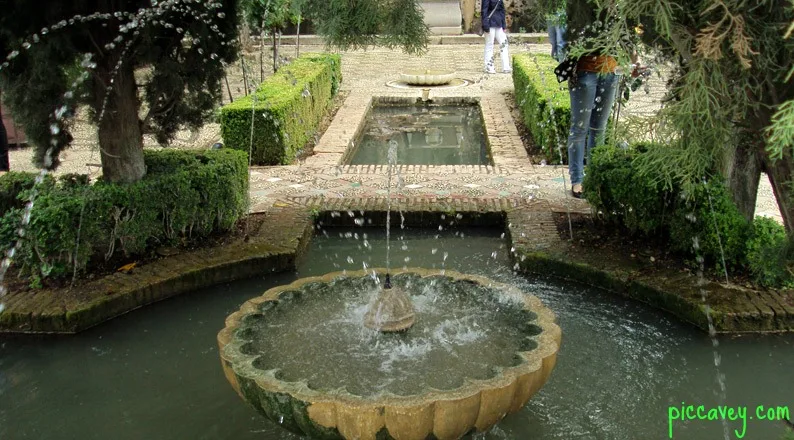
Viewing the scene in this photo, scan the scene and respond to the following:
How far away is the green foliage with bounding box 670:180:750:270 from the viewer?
16.7 ft

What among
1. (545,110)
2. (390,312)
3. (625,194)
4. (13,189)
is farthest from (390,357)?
(545,110)

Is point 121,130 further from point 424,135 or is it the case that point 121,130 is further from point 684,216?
point 424,135

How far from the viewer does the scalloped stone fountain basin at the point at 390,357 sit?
3.13 metres

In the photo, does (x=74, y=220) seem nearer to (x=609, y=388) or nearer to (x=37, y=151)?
(x=37, y=151)

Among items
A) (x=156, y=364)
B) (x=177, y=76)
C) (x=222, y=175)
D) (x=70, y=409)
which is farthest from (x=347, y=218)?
(x=70, y=409)

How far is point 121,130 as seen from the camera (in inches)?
224

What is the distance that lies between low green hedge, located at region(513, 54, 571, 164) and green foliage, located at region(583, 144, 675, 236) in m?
1.94

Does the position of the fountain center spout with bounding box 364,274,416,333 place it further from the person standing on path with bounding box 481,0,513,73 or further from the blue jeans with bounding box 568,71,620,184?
the person standing on path with bounding box 481,0,513,73

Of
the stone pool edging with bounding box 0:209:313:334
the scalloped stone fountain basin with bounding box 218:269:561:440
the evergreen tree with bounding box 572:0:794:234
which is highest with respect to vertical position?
the evergreen tree with bounding box 572:0:794:234

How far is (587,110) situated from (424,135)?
13.5 feet

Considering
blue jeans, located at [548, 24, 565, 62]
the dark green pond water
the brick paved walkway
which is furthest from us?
blue jeans, located at [548, 24, 565, 62]

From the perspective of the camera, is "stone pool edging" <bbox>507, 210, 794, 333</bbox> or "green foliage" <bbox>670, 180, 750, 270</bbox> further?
"green foliage" <bbox>670, 180, 750, 270</bbox>

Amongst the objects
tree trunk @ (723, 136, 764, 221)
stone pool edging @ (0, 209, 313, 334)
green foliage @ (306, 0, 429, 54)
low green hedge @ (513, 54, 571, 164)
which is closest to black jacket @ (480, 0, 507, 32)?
low green hedge @ (513, 54, 571, 164)

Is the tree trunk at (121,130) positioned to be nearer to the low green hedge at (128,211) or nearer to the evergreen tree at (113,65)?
the evergreen tree at (113,65)
